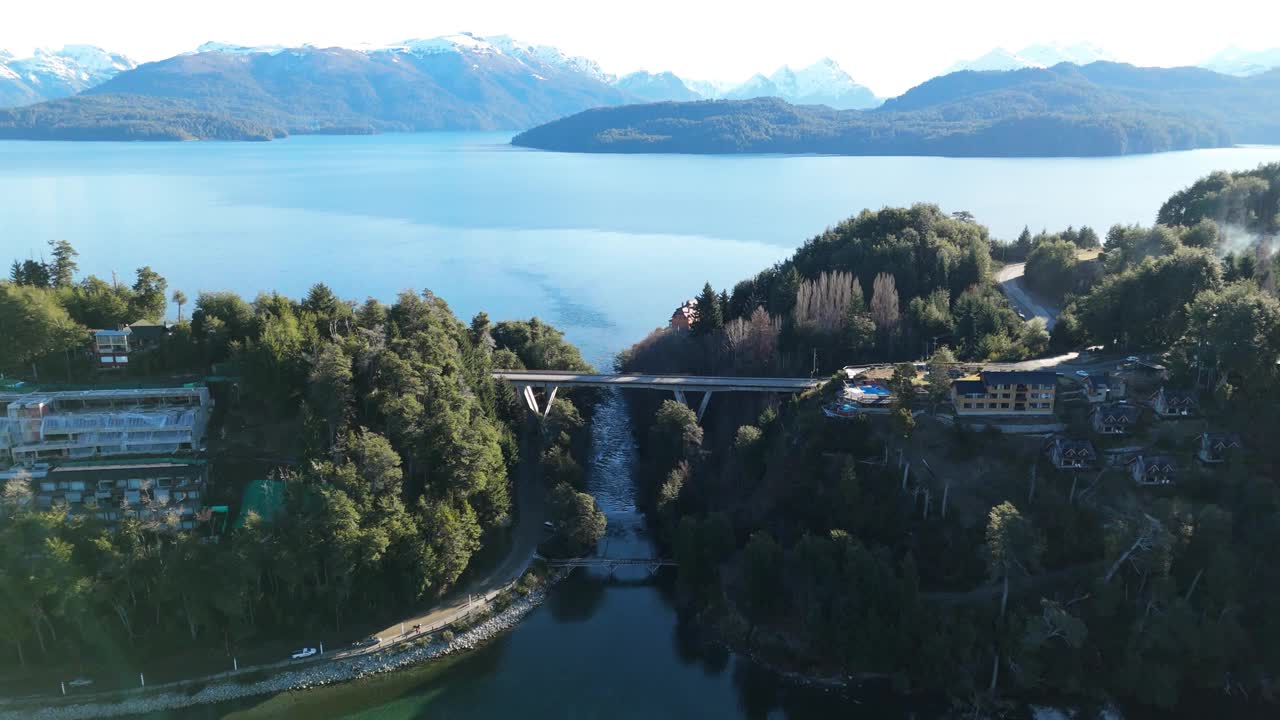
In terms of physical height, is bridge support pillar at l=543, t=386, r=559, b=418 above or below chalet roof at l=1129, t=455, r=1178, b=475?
below

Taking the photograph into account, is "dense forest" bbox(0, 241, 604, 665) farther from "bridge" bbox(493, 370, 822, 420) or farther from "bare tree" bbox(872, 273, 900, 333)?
"bare tree" bbox(872, 273, 900, 333)

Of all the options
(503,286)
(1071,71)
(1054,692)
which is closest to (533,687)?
(1054,692)

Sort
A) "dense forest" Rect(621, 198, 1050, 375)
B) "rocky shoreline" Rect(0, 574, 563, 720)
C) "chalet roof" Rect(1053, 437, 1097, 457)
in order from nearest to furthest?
1. "rocky shoreline" Rect(0, 574, 563, 720)
2. "chalet roof" Rect(1053, 437, 1097, 457)
3. "dense forest" Rect(621, 198, 1050, 375)

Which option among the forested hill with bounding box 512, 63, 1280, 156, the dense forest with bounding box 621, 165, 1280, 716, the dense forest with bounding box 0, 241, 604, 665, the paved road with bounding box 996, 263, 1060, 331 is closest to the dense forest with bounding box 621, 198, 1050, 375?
the paved road with bounding box 996, 263, 1060, 331

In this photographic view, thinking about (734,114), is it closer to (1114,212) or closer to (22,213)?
(1114,212)

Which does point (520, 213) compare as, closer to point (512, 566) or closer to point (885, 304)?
point (885, 304)

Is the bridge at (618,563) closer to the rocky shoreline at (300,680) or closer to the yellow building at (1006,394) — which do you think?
the rocky shoreline at (300,680)

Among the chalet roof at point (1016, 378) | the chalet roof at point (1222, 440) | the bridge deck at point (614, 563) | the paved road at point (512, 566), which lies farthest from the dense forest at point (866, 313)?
the bridge deck at point (614, 563)
